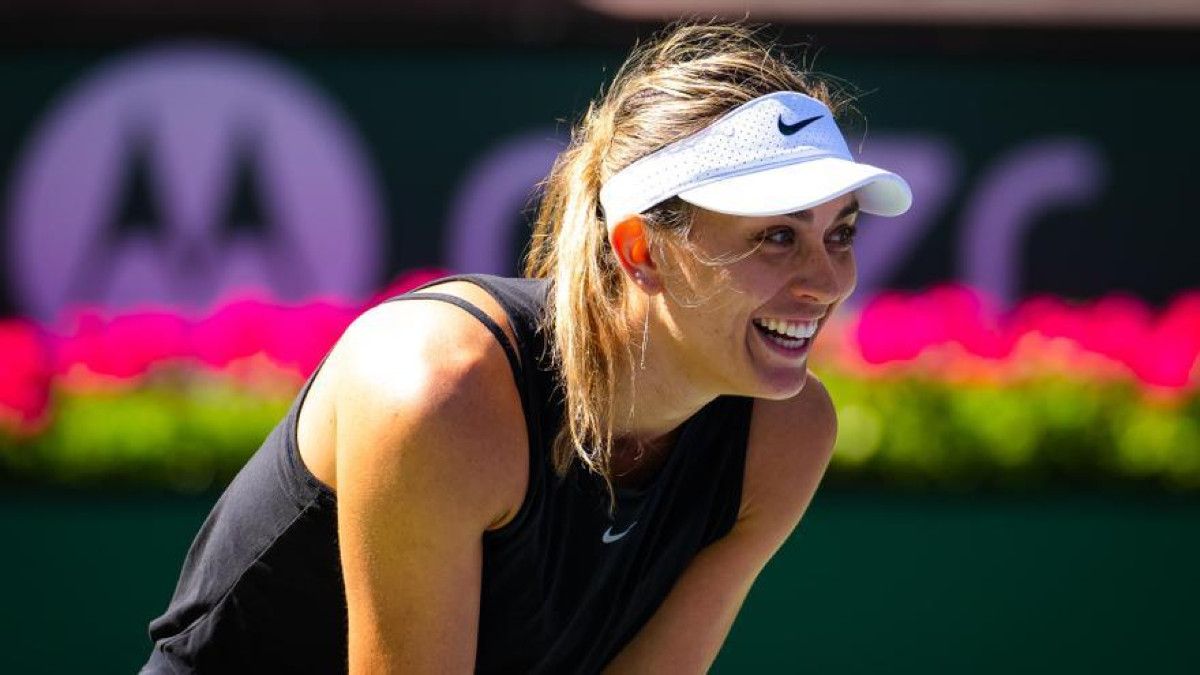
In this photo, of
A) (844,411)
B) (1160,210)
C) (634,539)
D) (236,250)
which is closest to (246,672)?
(634,539)

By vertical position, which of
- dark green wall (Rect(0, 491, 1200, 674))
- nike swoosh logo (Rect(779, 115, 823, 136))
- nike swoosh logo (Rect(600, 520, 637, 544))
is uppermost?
nike swoosh logo (Rect(779, 115, 823, 136))

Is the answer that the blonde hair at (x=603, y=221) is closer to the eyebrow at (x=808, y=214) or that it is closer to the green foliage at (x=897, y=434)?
the eyebrow at (x=808, y=214)

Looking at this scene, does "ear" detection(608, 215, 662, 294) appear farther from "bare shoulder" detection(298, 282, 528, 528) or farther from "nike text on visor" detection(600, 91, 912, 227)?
"bare shoulder" detection(298, 282, 528, 528)

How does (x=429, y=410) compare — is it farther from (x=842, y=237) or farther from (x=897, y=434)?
(x=897, y=434)

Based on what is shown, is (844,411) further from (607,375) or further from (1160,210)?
(607,375)

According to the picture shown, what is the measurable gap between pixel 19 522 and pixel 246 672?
8.39 ft

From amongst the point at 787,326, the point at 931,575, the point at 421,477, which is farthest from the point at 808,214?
the point at 931,575

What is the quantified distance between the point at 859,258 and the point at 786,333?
13.5ft

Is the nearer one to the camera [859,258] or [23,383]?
[23,383]

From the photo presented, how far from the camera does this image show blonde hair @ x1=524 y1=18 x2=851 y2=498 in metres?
2.44

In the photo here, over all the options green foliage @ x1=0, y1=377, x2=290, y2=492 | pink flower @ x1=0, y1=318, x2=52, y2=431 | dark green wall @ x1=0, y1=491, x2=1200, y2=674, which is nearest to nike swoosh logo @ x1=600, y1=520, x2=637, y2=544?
dark green wall @ x1=0, y1=491, x2=1200, y2=674

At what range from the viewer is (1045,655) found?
5.05 meters

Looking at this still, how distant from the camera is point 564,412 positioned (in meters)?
2.44

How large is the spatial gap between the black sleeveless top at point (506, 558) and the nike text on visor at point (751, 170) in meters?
0.24
